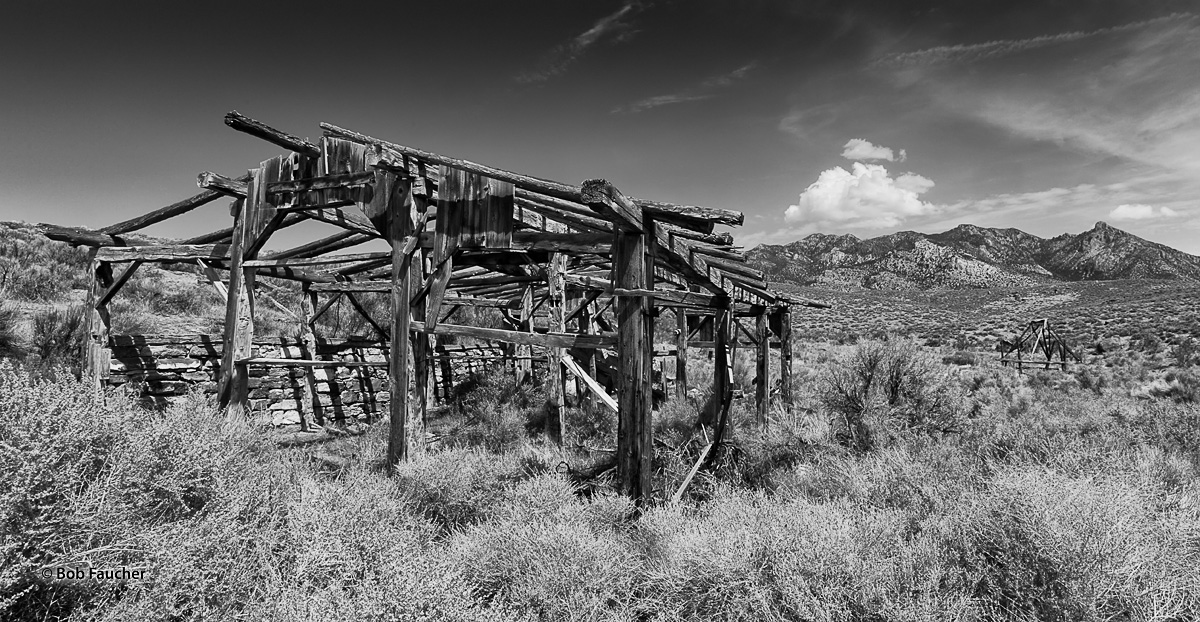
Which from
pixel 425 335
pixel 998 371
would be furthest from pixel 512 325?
pixel 998 371

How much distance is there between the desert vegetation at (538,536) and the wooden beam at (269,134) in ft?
12.6

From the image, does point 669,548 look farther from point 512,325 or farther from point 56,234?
point 512,325

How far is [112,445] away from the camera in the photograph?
3463 millimetres

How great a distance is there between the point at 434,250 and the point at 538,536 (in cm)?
384

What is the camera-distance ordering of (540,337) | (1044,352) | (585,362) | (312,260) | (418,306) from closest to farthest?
(540,337) → (418,306) → (585,362) → (312,260) → (1044,352)

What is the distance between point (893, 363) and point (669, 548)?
7.87 meters

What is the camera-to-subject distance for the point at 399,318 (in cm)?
662

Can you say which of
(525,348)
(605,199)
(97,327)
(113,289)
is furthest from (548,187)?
(525,348)

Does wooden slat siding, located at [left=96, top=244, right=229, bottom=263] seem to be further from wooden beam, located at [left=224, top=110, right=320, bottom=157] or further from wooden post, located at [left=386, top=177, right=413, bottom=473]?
wooden post, located at [left=386, top=177, right=413, bottom=473]

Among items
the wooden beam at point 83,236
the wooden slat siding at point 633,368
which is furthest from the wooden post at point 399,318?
the wooden beam at point 83,236

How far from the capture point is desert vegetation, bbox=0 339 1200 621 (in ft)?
9.39

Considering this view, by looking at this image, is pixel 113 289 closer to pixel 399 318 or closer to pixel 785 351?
pixel 399 318

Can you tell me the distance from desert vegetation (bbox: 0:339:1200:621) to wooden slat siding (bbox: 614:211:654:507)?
16.6 inches

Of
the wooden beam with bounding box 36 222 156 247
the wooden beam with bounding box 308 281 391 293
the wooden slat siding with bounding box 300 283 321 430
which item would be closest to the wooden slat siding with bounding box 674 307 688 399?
the wooden beam with bounding box 308 281 391 293
